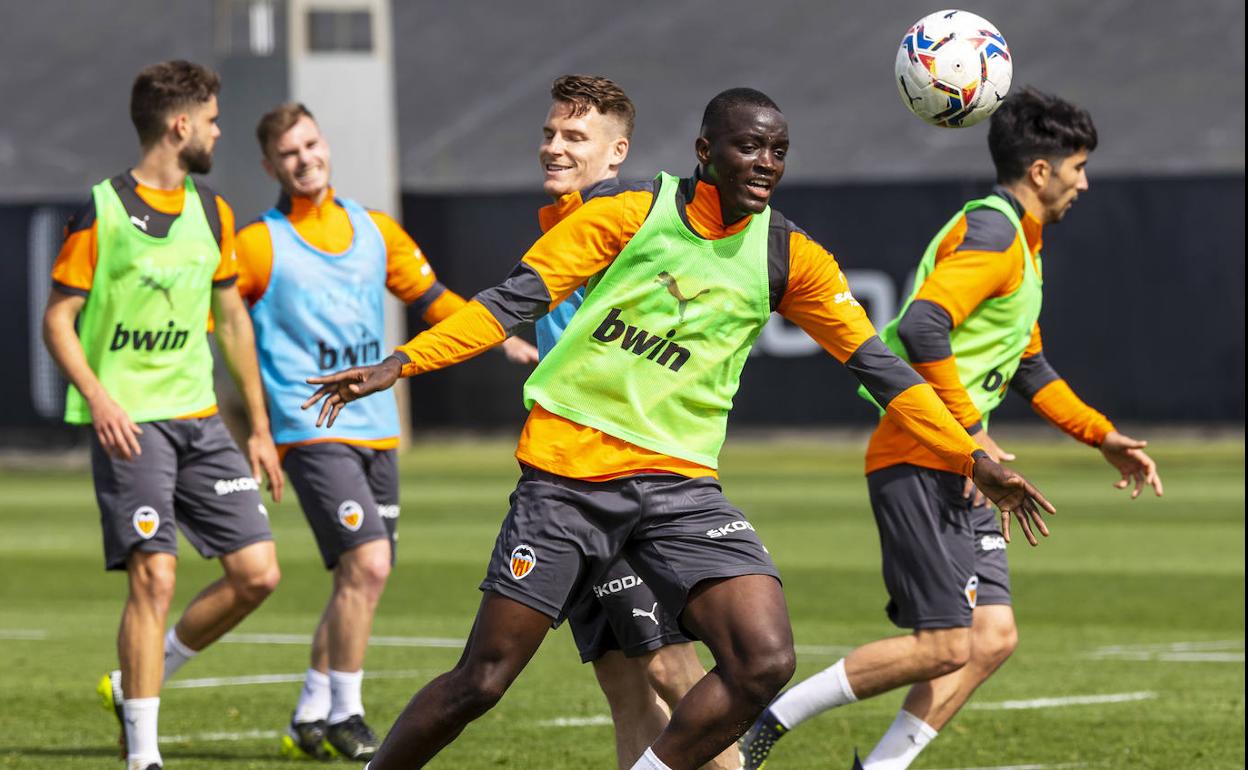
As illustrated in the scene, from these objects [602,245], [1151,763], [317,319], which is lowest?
[1151,763]

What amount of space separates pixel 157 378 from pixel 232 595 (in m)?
0.88

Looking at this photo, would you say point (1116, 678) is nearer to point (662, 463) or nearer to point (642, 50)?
point (662, 463)

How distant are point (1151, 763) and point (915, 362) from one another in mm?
1869

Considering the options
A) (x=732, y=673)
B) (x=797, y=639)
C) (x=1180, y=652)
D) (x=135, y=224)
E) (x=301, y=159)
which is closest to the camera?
(x=732, y=673)

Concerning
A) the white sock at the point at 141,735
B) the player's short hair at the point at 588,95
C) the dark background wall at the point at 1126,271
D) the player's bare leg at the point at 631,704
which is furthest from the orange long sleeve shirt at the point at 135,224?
the dark background wall at the point at 1126,271

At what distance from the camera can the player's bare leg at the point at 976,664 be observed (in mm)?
7191

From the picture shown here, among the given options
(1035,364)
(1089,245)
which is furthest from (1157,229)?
(1035,364)

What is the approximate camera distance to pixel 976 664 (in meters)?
7.29

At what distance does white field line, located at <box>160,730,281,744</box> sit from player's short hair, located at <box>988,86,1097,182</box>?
11.9 ft

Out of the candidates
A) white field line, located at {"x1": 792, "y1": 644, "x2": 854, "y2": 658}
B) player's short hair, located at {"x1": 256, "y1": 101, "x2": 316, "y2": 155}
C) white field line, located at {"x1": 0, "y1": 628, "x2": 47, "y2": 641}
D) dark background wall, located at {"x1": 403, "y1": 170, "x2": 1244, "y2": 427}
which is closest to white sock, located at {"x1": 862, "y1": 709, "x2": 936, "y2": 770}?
player's short hair, located at {"x1": 256, "y1": 101, "x2": 316, "y2": 155}

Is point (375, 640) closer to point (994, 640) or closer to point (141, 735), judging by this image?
point (141, 735)

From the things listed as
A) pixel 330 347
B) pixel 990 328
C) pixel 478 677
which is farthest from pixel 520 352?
pixel 478 677

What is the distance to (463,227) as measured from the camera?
30453mm

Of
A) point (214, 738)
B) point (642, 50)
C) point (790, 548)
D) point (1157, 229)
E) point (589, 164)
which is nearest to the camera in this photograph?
point (589, 164)
